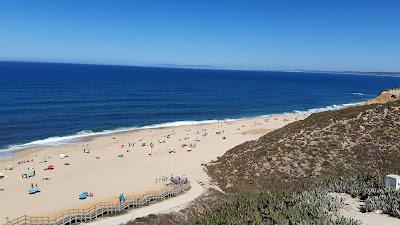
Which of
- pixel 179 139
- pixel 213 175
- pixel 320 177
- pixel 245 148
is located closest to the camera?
pixel 320 177

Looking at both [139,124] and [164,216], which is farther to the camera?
[139,124]

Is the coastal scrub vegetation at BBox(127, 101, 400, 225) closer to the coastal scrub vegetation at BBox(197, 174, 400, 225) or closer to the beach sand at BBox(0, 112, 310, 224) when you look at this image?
the coastal scrub vegetation at BBox(197, 174, 400, 225)

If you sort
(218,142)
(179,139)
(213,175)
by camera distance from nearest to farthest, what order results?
(213,175), (218,142), (179,139)

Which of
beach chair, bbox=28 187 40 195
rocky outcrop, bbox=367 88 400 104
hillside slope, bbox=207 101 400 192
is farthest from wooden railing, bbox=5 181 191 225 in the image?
rocky outcrop, bbox=367 88 400 104

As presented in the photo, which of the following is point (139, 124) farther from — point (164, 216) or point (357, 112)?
point (164, 216)

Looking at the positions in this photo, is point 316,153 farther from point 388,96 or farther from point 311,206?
point 388,96

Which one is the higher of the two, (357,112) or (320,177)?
(357,112)

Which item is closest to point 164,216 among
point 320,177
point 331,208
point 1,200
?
point 331,208
